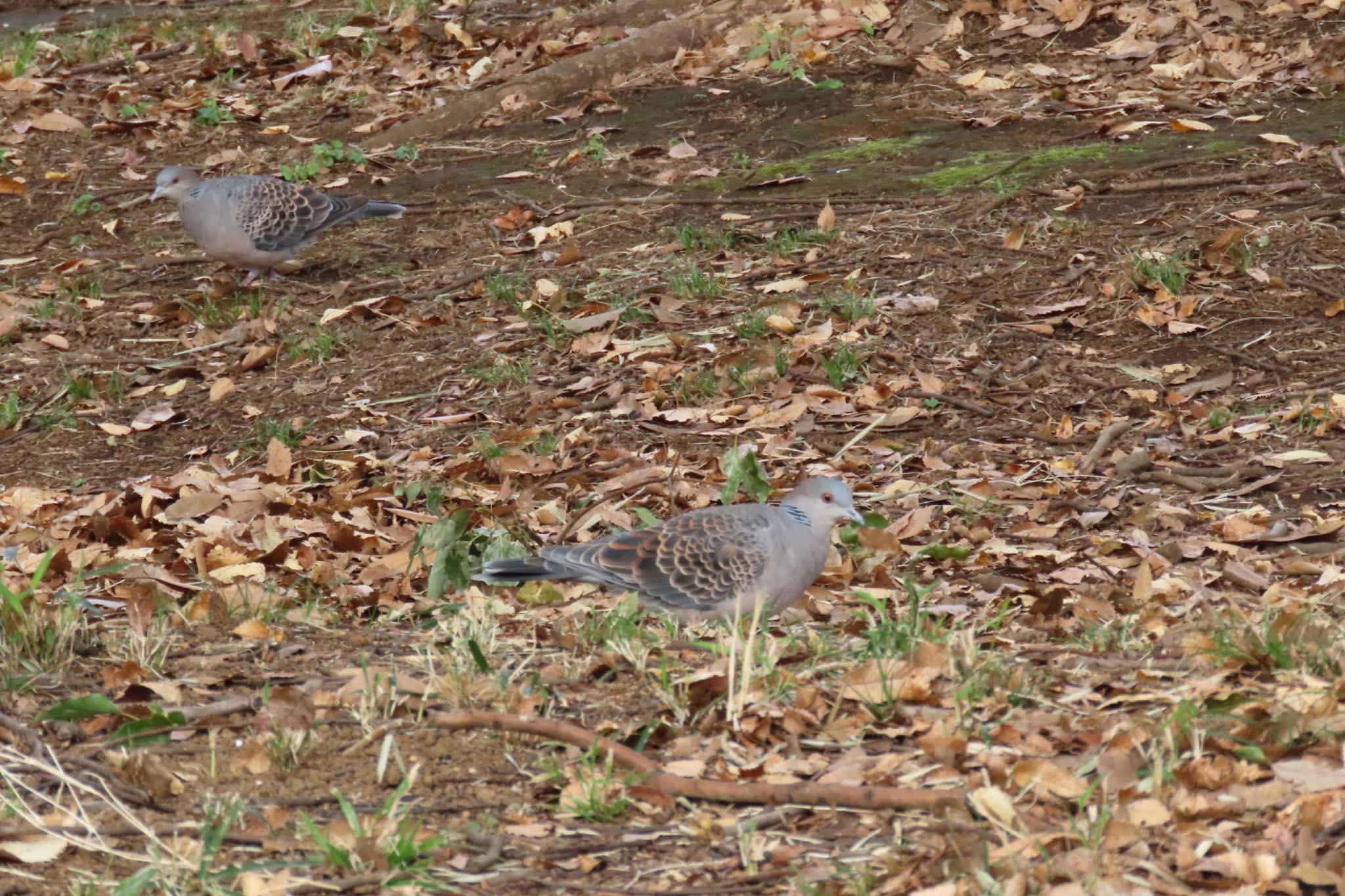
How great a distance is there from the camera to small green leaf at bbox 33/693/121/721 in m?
3.59

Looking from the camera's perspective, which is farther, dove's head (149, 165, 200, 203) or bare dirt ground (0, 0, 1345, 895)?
dove's head (149, 165, 200, 203)

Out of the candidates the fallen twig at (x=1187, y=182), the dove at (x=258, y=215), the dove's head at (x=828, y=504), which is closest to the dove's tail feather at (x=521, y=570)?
Result: the dove's head at (x=828, y=504)

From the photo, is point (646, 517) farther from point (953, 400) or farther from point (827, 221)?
point (827, 221)

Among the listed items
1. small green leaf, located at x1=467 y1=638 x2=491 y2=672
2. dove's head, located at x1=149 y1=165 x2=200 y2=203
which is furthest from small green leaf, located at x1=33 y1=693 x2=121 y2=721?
dove's head, located at x1=149 y1=165 x2=200 y2=203

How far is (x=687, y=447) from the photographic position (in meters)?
6.46

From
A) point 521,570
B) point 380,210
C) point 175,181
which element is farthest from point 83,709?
point 175,181

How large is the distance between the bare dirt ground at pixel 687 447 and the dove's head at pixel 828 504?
1.04ft

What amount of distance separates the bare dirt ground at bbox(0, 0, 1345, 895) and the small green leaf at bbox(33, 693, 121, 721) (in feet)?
0.07

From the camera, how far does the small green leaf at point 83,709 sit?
359cm

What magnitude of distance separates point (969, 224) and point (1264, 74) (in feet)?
8.91

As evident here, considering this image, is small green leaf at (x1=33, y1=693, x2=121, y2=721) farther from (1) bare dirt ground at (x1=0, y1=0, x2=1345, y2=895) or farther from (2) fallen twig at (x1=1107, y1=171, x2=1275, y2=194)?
(2) fallen twig at (x1=1107, y1=171, x2=1275, y2=194)

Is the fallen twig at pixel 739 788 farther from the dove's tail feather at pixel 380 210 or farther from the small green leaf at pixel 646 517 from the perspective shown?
the dove's tail feather at pixel 380 210

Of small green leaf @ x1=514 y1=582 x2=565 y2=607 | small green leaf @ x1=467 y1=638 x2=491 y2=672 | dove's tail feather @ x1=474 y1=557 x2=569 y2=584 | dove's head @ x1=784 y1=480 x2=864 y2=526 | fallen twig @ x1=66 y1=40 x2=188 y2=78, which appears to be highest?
small green leaf @ x1=467 y1=638 x2=491 y2=672

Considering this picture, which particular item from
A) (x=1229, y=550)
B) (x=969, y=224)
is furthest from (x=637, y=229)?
(x=1229, y=550)
